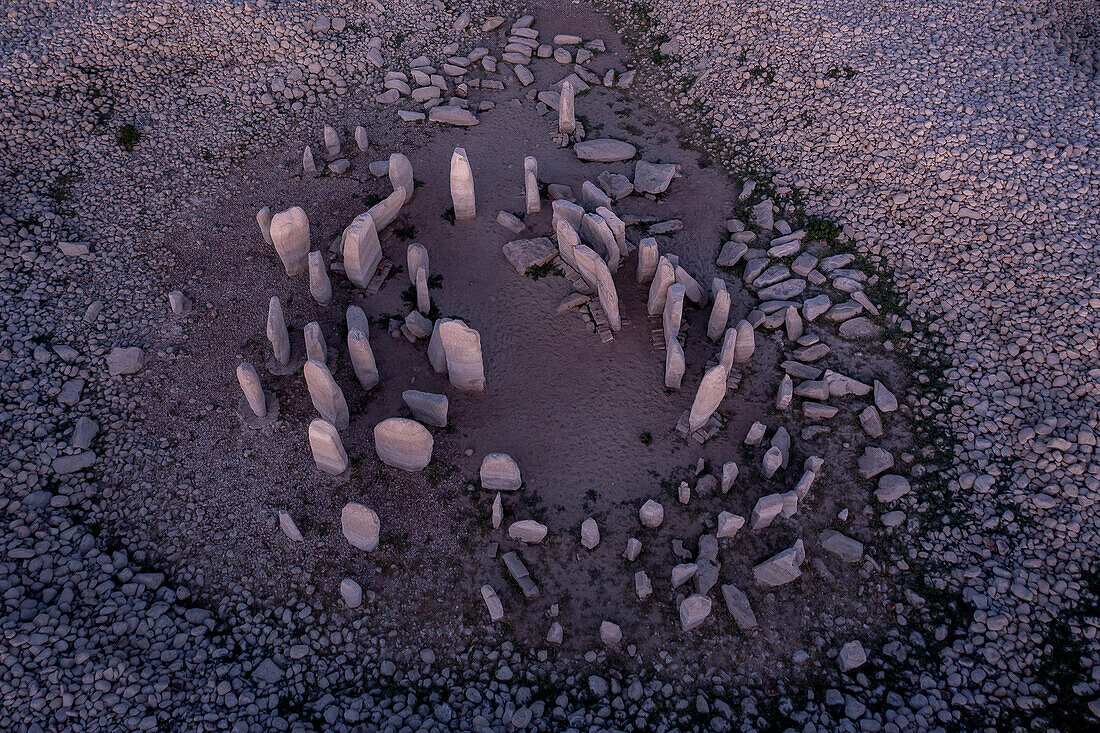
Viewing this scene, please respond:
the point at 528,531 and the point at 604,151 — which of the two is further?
the point at 604,151

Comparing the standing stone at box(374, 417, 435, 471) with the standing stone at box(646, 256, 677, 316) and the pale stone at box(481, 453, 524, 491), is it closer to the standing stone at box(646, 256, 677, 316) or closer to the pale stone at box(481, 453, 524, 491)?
the pale stone at box(481, 453, 524, 491)

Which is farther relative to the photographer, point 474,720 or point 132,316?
point 132,316

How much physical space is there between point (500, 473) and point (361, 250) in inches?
188

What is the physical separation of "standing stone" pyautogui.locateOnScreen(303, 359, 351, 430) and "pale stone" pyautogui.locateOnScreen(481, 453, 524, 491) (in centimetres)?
233

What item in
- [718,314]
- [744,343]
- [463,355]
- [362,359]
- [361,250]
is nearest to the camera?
[463,355]

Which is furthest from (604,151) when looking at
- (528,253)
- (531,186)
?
(528,253)

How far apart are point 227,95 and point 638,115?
29.7 feet

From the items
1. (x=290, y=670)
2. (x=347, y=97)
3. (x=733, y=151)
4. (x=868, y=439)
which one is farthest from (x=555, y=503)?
(x=347, y=97)

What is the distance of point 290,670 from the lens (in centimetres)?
878

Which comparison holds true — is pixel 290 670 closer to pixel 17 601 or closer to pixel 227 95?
pixel 17 601

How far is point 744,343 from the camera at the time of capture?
38.2 ft

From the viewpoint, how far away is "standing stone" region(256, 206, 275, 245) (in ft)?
42.2

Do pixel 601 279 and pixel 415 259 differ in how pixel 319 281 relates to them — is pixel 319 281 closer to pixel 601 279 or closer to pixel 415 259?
pixel 415 259

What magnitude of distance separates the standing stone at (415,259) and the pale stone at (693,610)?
688 cm
